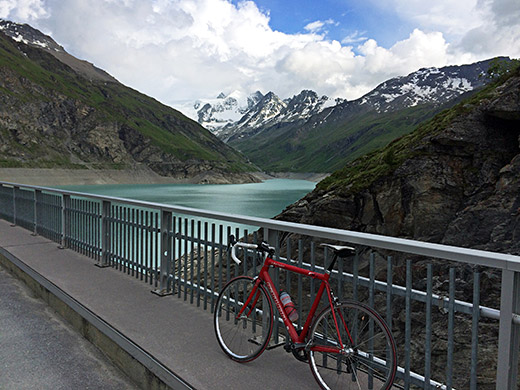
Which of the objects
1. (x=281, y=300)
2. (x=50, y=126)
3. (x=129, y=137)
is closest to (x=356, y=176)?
(x=281, y=300)

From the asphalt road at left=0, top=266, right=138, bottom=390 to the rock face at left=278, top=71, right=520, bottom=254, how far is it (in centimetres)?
1146

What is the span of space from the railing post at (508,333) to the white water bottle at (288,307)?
1.65 m

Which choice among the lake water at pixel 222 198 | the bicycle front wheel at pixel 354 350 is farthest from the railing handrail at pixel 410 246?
the lake water at pixel 222 198

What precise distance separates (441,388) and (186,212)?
368cm

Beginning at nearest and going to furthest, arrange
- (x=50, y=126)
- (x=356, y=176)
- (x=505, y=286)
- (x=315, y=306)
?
(x=505, y=286) → (x=315, y=306) → (x=356, y=176) → (x=50, y=126)

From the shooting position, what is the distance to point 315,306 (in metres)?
3.50

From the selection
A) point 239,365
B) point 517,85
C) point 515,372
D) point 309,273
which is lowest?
point 239,365

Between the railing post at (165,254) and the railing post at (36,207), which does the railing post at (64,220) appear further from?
the railing post at (165,254)

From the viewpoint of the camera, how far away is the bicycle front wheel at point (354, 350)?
3156 millimetres

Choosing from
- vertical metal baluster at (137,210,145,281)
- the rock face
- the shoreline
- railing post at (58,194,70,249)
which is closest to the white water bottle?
vertical metal baluster at (137,210,145,281)

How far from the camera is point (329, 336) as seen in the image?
12.1 ft

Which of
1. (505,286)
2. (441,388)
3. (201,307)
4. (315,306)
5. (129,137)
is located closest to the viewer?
(505,286)

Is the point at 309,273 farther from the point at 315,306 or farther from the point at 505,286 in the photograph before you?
the point at 505,286

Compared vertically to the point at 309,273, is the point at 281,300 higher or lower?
lower
